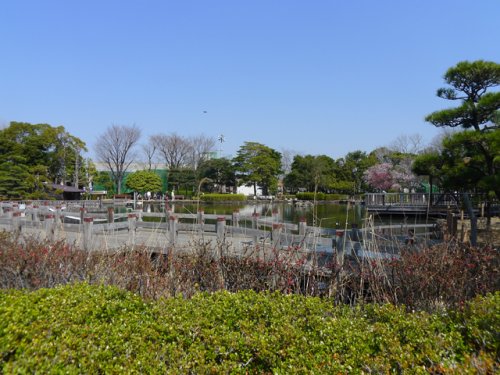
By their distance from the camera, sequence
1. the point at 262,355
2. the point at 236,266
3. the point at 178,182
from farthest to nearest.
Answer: the point at 178,182, the point at 236,266, the point at 262,355

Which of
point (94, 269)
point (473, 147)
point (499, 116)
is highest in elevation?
point (499, 116)

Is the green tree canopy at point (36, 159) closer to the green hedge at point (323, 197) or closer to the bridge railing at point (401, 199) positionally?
the bridge railing at point (401, 199)

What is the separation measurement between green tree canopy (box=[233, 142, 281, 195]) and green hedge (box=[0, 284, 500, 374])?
41610 mm

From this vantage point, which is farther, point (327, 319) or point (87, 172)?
point (87, 172)

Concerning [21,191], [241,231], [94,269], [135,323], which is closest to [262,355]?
[135,323]

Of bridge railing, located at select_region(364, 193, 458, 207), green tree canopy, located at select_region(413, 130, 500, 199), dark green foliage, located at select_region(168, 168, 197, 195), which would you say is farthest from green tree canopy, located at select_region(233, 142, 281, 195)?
green tree canopy, located at select_region(413, 130, 500, 199)

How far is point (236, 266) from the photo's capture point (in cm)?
452

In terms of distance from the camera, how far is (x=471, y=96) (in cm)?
977

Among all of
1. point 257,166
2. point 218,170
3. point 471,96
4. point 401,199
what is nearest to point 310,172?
point 257,166

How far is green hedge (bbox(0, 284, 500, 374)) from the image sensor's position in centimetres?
196

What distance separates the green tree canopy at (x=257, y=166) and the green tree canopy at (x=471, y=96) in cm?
3477

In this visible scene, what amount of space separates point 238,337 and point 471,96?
9.80 meters

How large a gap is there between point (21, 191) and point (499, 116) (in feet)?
91.6

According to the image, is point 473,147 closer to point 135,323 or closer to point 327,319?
point 327,319
